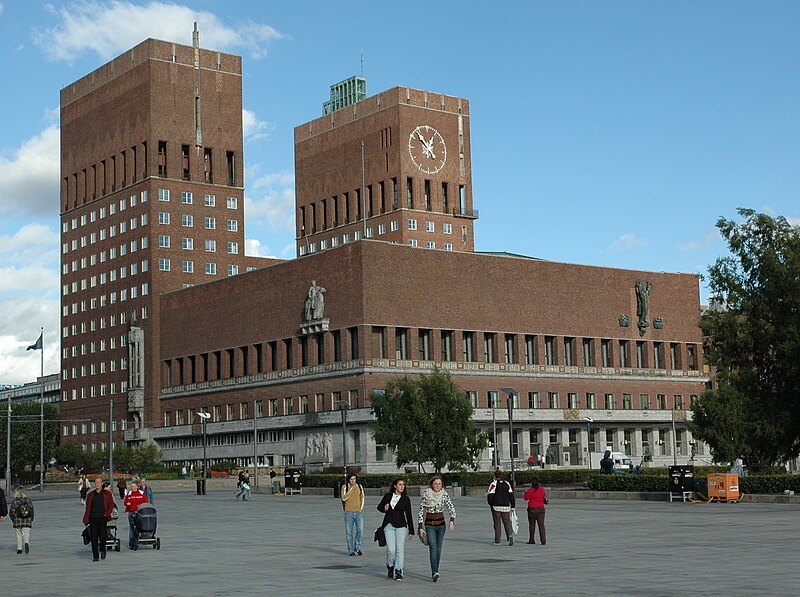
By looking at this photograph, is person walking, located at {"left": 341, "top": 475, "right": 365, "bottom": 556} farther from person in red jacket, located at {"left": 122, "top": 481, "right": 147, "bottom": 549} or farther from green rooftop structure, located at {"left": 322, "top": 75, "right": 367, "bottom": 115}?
green rooftop structure, located at {"left": 322, "top": 75, "right": 367, "bottom": 115}

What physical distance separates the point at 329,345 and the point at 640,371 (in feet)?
114

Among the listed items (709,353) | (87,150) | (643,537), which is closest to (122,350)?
(87,150)

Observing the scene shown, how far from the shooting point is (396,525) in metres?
24.0

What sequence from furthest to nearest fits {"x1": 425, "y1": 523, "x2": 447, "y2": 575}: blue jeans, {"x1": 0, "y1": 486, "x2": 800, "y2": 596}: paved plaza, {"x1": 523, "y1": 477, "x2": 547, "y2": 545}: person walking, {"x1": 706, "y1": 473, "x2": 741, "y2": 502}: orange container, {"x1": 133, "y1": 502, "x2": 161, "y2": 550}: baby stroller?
{"x1": 706, "y1": 473, "x2": 741, "y2": 502}: orange container → {"x1": 133, "y1": 502, "x2": 161, "y2": 550}: baby stroller → {"x1": 523, "y1": 477, "x2": 547, "y2": 545}: person walking → {"x1": 425, "y1": 523, "x2": 447, "y2": 575}: blue jeans → {"x1": 0, "y1": 486, "x2": 800, "y2": 596}: paved plaza

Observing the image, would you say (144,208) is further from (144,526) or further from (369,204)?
(144,526)

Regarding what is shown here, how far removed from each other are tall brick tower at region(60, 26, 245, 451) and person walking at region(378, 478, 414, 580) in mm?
114444

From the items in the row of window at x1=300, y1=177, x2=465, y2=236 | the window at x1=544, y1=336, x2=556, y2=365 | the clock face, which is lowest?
the window at x1=544, y1=336, x2=556, y2=365

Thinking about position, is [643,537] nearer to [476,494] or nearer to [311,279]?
[476,494]

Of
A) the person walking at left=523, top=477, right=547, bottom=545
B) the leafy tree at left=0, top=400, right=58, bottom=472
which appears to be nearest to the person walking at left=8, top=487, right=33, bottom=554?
the person walking at left=523, top=477, right=547, bottom=545

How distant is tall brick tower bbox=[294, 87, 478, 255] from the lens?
6033 inches

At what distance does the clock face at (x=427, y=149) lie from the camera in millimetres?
153875

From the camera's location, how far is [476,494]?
69000mm

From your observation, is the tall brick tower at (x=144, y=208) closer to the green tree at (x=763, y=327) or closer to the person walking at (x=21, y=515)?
the green tree at (x=763, y=327)

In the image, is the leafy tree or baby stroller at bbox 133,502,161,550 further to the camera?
the leafy tree
